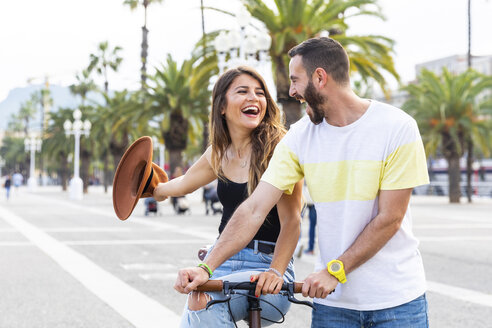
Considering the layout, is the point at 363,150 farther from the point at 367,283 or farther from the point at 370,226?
the point at 367,283

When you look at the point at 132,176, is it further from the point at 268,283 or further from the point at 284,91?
the point at 284,91

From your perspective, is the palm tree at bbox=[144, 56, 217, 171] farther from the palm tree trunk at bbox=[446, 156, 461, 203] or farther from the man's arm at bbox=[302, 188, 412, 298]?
the man's arm at bbox=[302, 188, 412, 298]

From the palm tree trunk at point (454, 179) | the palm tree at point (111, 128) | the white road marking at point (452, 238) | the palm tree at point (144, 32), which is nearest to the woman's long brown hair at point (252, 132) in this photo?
the white road marking at point (452, 238)

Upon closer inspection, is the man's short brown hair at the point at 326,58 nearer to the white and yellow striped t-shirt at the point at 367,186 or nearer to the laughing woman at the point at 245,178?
the white and yellow striped t-shirt at the point at 367,186

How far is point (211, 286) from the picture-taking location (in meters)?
2.34

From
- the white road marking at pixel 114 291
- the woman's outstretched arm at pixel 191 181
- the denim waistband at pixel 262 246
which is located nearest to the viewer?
the denim waistband at pixel 262 246

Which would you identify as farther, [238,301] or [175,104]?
[175,104]

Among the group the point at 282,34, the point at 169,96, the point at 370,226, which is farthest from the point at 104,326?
the point at 169,96

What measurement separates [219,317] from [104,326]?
11.9 feet

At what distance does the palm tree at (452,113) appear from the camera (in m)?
31.2

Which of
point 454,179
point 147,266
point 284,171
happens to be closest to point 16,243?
A: point 147,266

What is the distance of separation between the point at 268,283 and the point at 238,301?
0.53 feet

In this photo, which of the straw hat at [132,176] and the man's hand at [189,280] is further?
the straw hat at [132,176]

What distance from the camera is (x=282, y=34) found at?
68.5 feet
